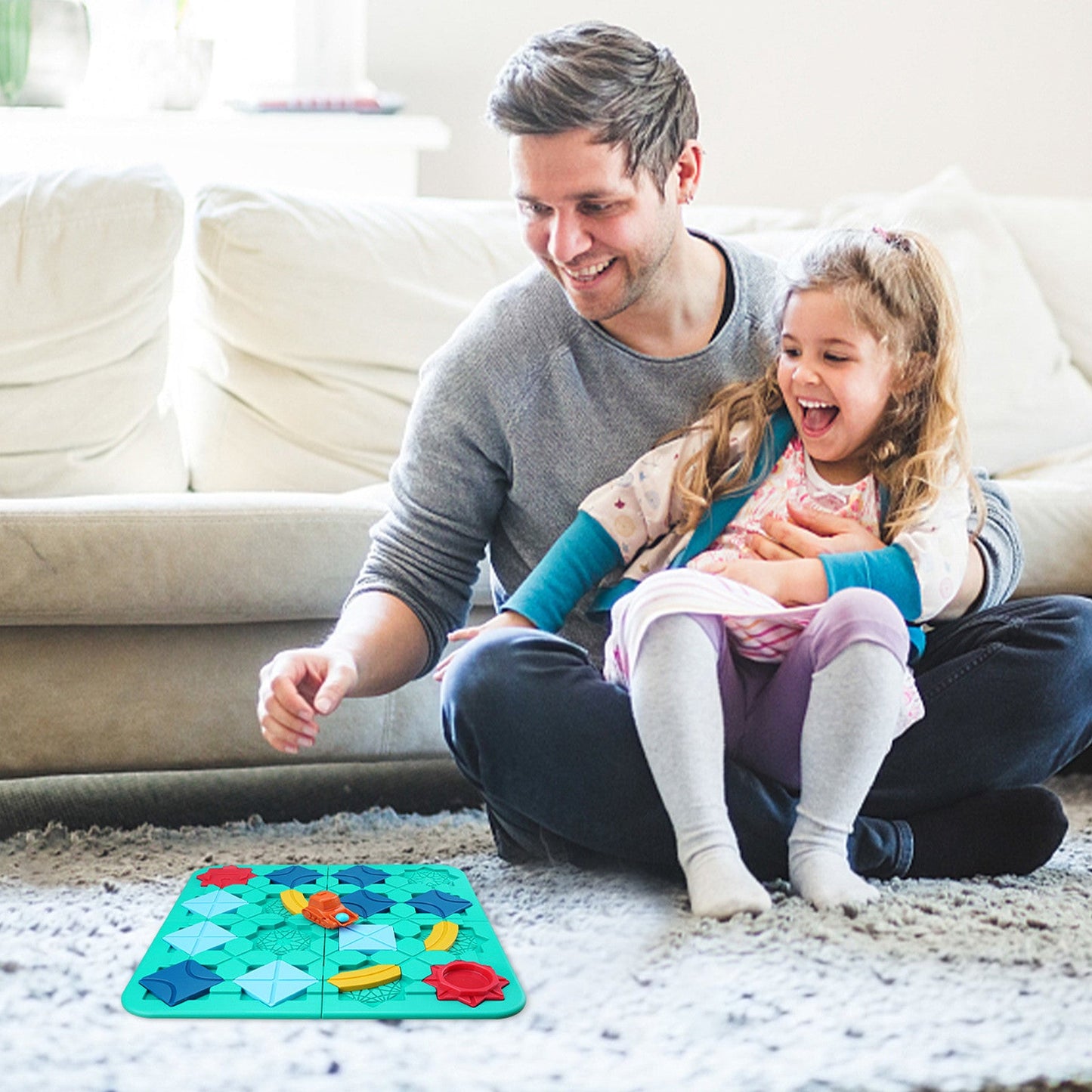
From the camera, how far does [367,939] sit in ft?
3.75

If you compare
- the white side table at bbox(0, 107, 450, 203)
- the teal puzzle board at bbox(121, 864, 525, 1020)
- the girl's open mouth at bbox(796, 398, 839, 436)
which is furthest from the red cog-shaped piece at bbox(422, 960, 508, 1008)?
the white side table at bbox(0, 107, 450, 203)

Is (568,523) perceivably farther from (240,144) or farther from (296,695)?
(240,144)

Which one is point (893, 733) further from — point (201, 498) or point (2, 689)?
point (2, 689)

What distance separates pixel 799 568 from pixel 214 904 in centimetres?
56

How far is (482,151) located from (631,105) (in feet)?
4.90

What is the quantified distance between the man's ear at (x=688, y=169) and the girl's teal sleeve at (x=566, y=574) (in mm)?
328

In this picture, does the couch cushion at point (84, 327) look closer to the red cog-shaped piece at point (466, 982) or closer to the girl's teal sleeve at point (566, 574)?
the girl's teal sleeve at point (566, 574)

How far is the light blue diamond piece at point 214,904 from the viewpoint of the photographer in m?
1.20

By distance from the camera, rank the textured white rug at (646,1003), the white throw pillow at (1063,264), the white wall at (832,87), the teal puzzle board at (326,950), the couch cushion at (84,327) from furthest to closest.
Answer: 1. the white wall at (832,87)
2. the white throw pillow at (1063,264)
3. the couch cushion at (84,327)
4. the teal puzzle board at (326,950)
5. the textured white rug at (646,1003)

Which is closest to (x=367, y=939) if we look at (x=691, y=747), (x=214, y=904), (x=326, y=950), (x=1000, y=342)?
(x=326, y=950)

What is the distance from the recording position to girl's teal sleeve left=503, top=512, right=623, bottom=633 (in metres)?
1.36

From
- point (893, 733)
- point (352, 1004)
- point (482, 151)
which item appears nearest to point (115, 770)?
point (352, 1004)

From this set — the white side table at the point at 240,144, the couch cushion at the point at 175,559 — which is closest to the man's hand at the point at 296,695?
the couch cushion at the point at 175,559

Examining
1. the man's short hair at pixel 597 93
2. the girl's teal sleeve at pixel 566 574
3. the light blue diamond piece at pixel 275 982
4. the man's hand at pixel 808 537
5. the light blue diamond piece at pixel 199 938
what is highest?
the man's short hair at pixel 597 93
